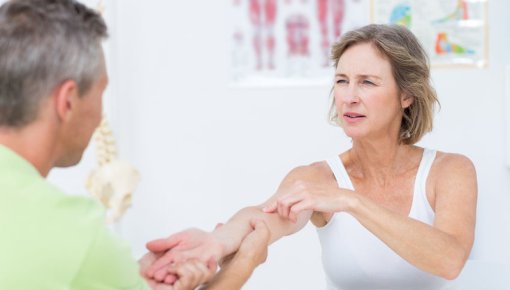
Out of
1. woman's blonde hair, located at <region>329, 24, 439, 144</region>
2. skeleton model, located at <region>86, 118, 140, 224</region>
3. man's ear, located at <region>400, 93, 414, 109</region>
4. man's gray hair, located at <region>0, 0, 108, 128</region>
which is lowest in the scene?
skeleton model, located at <region>86, 118, 140, 224</region>

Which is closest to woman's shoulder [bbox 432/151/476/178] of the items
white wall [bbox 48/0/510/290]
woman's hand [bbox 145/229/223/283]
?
woman's hand [bbox 145/229/223/283]

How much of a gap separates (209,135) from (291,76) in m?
0.49

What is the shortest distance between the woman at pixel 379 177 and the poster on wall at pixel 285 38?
147 cm

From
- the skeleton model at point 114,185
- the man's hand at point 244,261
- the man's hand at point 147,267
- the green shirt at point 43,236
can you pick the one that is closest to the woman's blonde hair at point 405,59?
the man's hand at point 244,261

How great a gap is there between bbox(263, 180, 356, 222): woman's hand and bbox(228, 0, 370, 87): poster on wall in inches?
71.1

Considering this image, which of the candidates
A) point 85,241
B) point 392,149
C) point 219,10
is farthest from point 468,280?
point 219,10

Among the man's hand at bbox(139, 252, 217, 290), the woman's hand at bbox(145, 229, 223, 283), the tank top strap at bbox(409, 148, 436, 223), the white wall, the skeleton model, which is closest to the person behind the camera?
the man's hand at bbox(139, 252, 217, 290)

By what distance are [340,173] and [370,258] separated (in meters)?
0.25

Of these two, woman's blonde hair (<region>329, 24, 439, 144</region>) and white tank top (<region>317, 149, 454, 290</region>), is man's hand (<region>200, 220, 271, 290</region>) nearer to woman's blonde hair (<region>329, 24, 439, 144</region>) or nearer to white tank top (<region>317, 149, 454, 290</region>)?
white tank top (<region>317, 149, 454, 290</region>)

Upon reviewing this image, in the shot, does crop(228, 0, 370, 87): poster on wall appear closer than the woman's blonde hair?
No

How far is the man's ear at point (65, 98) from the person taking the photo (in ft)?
3.30

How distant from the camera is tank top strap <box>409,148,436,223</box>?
199 centimetres

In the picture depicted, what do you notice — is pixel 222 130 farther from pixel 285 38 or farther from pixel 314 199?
pixel 314 199

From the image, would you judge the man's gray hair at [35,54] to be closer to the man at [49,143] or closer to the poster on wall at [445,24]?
the man at [49,143]
